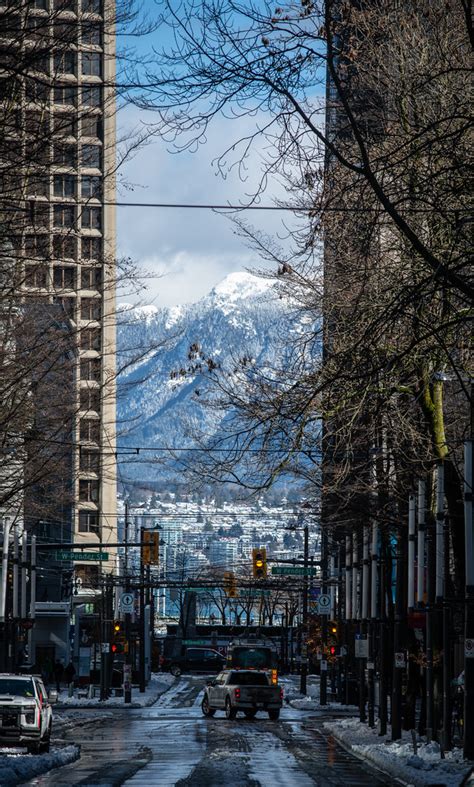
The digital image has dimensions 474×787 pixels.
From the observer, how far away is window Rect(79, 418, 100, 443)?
37219 millimetres

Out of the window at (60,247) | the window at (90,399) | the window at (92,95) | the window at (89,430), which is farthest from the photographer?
the window at (89,430)

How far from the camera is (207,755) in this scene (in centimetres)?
2952

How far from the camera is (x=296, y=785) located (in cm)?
2181

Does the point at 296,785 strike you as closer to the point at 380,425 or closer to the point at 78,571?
the point at 380,425

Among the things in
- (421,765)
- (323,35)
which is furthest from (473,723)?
(323,35)

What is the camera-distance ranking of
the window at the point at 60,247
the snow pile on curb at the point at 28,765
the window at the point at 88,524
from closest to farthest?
the snow pile on curb at the point at 28,765 → the window at the point at 60,247 → the window at the point at 88,524

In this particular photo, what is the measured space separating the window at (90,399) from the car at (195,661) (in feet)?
276

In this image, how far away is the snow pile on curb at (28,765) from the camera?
21.6 meters

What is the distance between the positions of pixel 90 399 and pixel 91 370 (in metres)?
1.69

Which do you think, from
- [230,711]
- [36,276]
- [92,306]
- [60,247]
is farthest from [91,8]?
[230,711]

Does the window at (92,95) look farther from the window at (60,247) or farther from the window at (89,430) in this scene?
the window at (89,430)

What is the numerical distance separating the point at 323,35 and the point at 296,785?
12003mm

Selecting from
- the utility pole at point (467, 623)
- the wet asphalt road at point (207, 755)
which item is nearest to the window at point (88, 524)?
the wet asphalt road at point (207, 755)

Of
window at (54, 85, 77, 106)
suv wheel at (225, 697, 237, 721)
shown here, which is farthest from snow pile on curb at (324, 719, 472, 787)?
suv wheel at (225, 697, 237, 721)
